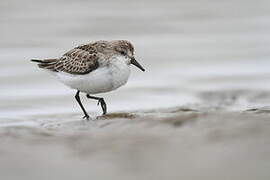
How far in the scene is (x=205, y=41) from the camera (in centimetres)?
1423

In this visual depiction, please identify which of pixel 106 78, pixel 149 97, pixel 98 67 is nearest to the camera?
pixel 106 78

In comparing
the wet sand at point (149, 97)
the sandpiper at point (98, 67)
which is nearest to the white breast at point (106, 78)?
the sandpiper at point (98, 67)

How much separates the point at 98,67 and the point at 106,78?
0.22m

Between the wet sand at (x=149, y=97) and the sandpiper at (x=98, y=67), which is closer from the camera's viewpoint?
the wet sand at (x=149, y=97)

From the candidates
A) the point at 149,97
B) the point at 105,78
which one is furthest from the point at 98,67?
the point at 149,97

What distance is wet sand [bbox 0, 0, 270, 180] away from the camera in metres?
5.02

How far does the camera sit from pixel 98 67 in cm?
816

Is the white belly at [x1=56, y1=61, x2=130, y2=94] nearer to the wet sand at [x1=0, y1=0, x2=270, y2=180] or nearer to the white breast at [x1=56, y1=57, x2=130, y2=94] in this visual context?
the white breast at [x1=56, y1=57, x2=130, y2=94]

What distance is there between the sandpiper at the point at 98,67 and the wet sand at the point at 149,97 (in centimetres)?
40

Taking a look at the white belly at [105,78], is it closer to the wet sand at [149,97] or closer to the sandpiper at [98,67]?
the sandpiper at [98,67]

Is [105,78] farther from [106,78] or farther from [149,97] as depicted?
[149,97]

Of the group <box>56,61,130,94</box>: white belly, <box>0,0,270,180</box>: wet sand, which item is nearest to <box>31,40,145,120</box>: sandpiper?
<box>56,61,130,94</box>: white belly

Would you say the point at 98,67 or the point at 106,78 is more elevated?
the point at 98,67

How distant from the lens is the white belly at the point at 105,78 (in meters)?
8.01
